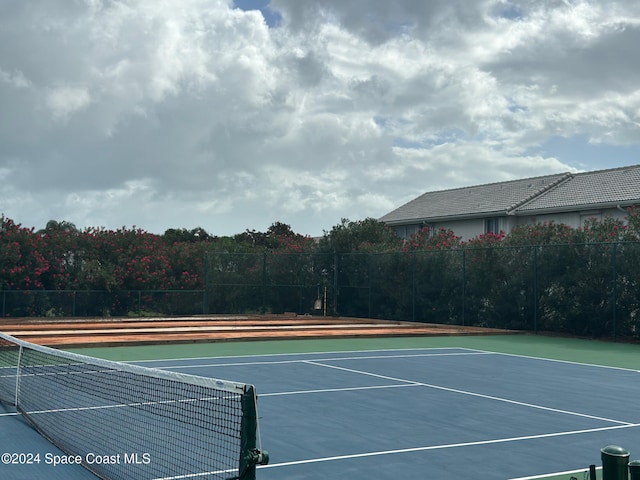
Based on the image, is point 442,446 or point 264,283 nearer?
point 442,446

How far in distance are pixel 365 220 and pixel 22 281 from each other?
13083 mm

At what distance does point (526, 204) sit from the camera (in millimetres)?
37031

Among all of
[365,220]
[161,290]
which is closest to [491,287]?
[365,220]

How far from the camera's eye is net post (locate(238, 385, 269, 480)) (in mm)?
4632

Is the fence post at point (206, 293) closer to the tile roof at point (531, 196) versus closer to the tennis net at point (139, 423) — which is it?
the tile roof at point (531, 196)

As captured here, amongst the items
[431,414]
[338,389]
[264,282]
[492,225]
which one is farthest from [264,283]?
[431,414]

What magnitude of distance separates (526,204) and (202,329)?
66.3 feet

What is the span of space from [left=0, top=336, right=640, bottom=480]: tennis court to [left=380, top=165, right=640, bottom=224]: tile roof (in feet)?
56.4

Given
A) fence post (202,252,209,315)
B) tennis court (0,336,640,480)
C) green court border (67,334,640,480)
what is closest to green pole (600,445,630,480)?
tennis court (0,336,640,480)

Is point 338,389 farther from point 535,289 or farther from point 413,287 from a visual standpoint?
point 413,287

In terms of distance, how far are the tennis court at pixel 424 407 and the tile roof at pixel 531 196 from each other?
1720cm

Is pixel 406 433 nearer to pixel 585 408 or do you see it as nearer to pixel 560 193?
pixel 585 408

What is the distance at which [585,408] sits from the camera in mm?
10023

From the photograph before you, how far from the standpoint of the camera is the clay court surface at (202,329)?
18422 mm
